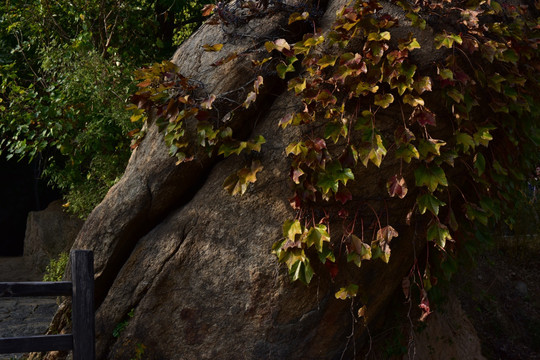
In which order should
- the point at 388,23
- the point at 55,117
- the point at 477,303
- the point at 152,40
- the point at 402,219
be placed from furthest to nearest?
1. the point at 152,40
2. the point at 55,117
3. the point at 477,303
4. the point at 402,219
5. the point at 388,23

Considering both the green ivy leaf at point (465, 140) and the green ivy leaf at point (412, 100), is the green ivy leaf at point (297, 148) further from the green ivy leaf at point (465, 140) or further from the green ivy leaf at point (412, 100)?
the green ivy leaf at point (465, 140)

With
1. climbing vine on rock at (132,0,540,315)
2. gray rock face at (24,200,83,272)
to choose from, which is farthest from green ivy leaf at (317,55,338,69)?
gray rock face at (24,200,83,272)

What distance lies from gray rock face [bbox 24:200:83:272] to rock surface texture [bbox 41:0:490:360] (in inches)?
232

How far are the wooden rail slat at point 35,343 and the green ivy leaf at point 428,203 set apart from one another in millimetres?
2450

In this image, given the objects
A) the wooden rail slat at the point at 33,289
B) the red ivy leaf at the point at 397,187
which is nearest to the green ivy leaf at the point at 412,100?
the red ivy leaf at the point at 397,187

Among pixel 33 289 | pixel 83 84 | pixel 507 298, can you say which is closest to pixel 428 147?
pixel 33 289

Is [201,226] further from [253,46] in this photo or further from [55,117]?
[55,117]

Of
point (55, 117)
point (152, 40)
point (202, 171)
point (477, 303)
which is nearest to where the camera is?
point (202, 171)

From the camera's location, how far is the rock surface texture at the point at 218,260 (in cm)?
411

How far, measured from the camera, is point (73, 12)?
8.30 metres

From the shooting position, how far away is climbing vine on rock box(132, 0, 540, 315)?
12.5ft

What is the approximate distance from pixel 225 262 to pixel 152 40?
18.5ft

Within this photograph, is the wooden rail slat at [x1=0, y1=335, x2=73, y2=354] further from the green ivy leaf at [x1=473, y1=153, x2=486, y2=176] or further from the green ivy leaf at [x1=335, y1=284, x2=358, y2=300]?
the green ivy leaf at [x1=473, y1=153, x2=486, y2=176]

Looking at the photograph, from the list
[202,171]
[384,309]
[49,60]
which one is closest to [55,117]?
[49,60]
